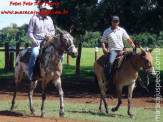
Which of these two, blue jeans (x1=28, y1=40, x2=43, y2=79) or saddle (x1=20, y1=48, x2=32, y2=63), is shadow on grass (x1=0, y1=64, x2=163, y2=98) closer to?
saddle (x1=20, y1=48, x2=32, y2=63)

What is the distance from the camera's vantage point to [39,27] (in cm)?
1166

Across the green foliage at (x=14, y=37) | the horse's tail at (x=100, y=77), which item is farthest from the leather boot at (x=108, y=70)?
the green foliage at (x=14, y=37)

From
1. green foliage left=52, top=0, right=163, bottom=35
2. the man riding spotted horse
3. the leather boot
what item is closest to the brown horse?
the leather boot

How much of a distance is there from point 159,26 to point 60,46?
9509mm

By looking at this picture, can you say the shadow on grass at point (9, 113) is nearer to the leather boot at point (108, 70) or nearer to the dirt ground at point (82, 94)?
the leather boot at point (108, 70)

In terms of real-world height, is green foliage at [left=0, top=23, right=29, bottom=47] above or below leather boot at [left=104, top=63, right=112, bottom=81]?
above

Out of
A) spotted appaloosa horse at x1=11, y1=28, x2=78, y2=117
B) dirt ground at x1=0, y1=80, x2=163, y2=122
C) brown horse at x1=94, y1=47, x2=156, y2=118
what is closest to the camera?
spotted appaloosa horse at x1=11, y1=28, x2=78, y2=117

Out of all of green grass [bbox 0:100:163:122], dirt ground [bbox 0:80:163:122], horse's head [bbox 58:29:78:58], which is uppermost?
horse's head [bbox 58:29:78:58]

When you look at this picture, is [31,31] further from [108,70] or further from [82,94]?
[82,94]

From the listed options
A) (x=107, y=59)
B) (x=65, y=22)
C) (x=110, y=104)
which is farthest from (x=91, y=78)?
(x=107, y=59)

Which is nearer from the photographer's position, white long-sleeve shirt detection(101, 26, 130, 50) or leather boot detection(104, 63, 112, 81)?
white long-sleeve shirt detection(101, 26, 130, 50)

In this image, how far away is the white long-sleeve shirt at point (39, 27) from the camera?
11.6m

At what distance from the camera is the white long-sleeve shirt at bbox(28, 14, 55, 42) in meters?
11.6

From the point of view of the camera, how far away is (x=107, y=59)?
1259cm
